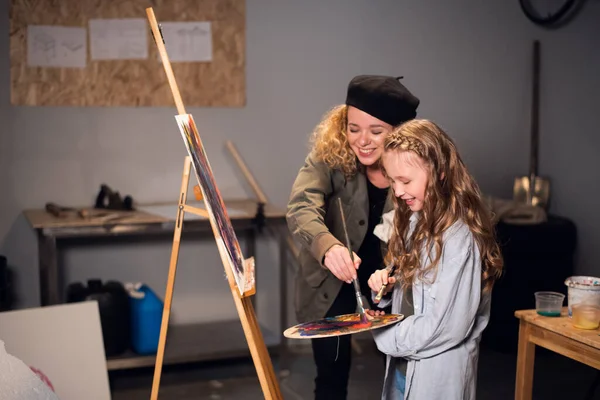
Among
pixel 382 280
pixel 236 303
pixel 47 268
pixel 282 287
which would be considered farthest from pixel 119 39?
pixel 382 280

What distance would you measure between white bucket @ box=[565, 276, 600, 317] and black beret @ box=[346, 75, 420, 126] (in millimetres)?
752

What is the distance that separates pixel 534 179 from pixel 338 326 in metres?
3.13

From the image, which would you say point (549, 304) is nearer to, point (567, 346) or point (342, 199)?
point (567, 346)

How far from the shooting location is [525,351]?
2.26 meters

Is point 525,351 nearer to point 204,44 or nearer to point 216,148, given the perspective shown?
point 216,148

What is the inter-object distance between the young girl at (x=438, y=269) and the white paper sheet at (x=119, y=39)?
7.65 ft

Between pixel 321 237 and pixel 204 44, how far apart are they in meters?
2.15

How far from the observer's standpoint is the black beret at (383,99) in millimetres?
2229

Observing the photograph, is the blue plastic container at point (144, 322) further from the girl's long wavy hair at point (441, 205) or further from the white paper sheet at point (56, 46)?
the girl's long wavy hair at point (441, 205)

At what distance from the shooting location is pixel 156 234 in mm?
3973

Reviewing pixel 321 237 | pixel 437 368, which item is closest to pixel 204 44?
pixel 321 237

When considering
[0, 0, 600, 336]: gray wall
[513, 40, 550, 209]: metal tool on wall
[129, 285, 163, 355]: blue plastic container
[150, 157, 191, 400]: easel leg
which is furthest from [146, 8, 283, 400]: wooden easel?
[513, 40, 550, 209]: metal tool on wall

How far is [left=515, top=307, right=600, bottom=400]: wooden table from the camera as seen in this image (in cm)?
198

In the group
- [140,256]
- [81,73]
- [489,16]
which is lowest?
[140,256]
